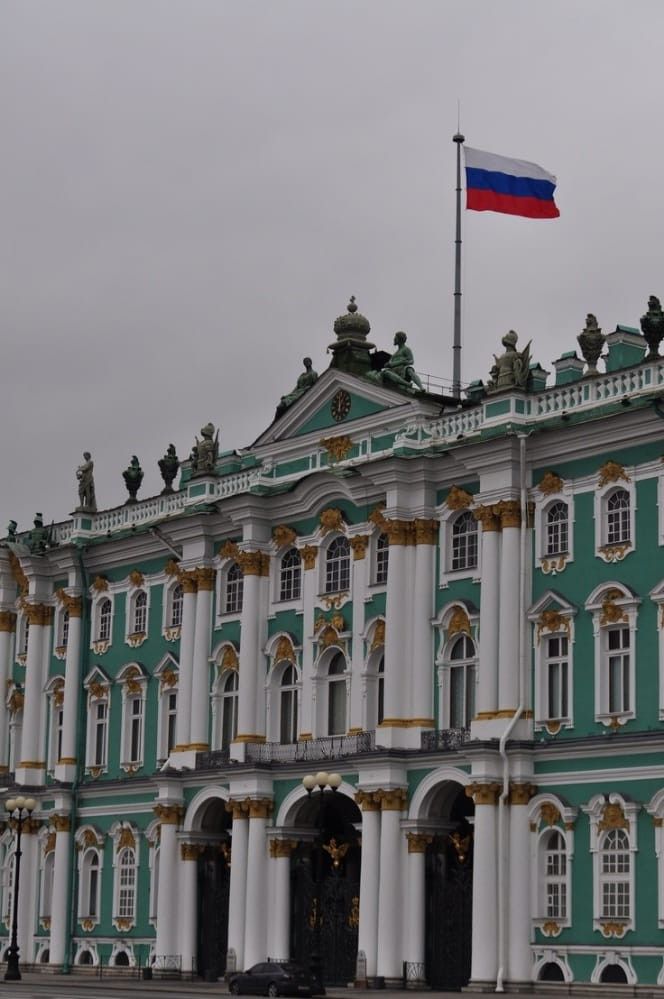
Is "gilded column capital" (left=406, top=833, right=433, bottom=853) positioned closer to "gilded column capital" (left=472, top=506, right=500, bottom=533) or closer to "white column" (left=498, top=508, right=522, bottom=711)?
"white column" (left=498, top=508, right=522, bottom=711)

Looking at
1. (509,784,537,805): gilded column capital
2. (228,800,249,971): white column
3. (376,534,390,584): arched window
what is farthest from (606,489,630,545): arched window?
(228,800,249,971): white column

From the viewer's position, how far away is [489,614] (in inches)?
2135

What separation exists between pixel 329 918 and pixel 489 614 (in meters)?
11.2

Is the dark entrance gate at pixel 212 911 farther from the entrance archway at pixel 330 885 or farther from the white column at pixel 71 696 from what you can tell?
the white column at pixel 71 696

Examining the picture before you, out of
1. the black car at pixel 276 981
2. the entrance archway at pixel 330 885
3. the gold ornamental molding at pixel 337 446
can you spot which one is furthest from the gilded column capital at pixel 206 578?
the black car at pixel 276 981

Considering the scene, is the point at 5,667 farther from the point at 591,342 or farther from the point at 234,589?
Result: the point at 591,342

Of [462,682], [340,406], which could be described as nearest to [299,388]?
[340,406]

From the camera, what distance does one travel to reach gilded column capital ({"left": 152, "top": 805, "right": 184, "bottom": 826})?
64250 mm

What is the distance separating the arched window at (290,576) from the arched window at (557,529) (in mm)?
10666

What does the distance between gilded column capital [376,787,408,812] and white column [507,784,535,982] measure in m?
4.13

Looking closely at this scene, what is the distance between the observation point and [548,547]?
53750 millimetres

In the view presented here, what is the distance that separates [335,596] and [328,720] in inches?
147

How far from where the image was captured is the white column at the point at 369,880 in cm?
5553

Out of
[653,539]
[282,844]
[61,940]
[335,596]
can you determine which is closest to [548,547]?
Result: [653,539]
